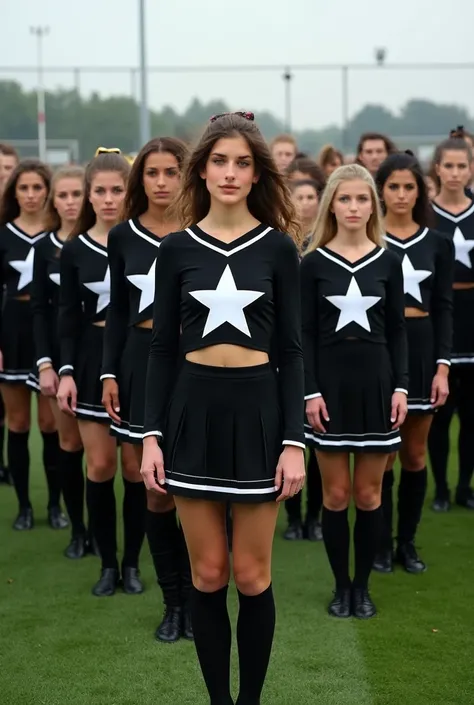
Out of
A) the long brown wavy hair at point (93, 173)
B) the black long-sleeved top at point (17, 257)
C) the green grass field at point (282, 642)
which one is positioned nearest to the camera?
the green grass field at point (282, 642)

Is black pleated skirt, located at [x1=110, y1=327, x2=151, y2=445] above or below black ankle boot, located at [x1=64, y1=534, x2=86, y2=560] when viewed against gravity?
above

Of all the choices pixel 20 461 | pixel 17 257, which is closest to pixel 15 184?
pixel 17 257

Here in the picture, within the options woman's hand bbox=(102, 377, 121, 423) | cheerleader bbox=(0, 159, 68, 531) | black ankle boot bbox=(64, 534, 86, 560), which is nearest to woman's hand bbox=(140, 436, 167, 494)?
woman's hand bbox=(102, 377, 121, 423)

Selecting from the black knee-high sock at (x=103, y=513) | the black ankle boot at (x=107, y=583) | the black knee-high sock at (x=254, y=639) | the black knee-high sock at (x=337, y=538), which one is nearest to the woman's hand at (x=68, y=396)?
the black knee-high sock at (x=103, y=513)

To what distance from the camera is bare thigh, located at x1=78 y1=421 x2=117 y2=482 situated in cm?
467

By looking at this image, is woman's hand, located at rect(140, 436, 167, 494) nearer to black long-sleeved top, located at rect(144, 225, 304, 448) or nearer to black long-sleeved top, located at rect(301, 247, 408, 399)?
black long-sleeved top, located at rect(144, 225, 304, 448)

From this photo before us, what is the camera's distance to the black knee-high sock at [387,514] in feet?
16.5

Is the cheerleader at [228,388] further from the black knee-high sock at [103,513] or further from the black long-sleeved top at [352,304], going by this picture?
the black knee-high sock at [103,513]

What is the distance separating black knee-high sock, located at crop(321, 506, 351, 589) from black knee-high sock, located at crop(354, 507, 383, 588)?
1.8 inches

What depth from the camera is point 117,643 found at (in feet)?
13.8

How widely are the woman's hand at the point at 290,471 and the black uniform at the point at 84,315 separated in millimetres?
1700

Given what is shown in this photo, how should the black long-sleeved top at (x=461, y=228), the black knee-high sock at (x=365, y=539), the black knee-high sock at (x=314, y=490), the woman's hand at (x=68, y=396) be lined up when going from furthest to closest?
1. the black long-sleeved top at (x=461, y=228)
2. the black knee-high sock at (x=314, y=490)
3. the woman's hand at (x=68, y=396)
4. the black knee-high sock at (x=365, y=539)

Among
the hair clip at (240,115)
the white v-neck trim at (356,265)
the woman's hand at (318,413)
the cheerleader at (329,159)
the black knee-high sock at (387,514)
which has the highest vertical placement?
the cheerleader at (329,159)

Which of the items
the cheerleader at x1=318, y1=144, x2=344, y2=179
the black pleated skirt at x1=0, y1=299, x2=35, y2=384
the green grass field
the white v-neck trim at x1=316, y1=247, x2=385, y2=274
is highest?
the cheerleader at x1=318, y1=144, x2=344, y2=179
